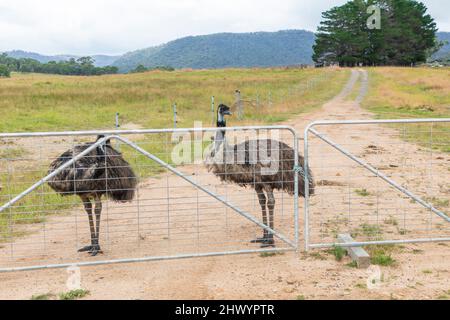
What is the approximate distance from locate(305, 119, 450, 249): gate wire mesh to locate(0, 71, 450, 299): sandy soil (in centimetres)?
3

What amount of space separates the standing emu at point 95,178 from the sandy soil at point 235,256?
490mm

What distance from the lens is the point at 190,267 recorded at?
660cm

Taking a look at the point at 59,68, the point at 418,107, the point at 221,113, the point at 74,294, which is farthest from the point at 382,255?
the point at 59,68

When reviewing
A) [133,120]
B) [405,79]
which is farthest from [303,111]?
[405,79]

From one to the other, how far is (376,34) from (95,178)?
85119 millimetres

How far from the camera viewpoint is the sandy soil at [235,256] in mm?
5879

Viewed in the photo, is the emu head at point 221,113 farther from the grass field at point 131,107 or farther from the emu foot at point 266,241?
the grass field at point 131,107

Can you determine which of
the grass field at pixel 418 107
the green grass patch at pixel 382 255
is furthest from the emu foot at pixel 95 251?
the grass field at pixel 418 107

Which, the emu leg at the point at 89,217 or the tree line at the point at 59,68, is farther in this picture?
the tree line at the point at 59,68

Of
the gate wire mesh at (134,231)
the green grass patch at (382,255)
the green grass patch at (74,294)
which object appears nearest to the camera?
the green grass patch at (74,294)

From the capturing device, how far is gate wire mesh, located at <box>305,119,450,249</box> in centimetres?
765

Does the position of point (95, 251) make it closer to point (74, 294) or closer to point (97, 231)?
point (97, 231)

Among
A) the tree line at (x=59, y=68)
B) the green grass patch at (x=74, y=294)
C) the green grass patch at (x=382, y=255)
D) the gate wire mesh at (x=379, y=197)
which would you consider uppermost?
the tree line at (x=59, y=68)
